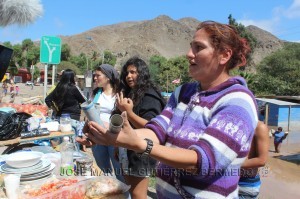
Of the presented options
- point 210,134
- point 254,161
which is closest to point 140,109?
point 254,161

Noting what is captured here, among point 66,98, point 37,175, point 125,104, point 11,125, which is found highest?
point 125,104

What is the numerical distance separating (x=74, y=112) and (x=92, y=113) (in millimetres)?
4125

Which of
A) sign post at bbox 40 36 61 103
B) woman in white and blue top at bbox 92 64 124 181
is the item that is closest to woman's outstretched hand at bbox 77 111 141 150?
woman in white and blue top at bbox 92 64 124 181

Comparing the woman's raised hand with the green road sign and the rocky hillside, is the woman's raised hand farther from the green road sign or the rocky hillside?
the rocky hillside

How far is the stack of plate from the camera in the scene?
1.82 m

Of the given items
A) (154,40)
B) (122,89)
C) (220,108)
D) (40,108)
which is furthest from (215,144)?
(154,40)

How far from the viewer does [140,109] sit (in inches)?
108

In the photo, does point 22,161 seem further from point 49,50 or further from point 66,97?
point 49,50

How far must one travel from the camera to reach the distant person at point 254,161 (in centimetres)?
206

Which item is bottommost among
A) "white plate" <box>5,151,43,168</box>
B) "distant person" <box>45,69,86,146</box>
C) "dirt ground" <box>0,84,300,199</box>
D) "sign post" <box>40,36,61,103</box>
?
"dirt ground" <box>0,84,300,199</box>

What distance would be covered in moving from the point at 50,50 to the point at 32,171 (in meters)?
4.51

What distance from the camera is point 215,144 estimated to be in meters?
1.10

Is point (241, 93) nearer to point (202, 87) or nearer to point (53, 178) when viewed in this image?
point (202, 87)

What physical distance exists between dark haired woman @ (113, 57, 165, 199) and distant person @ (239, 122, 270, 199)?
0.86 metres
